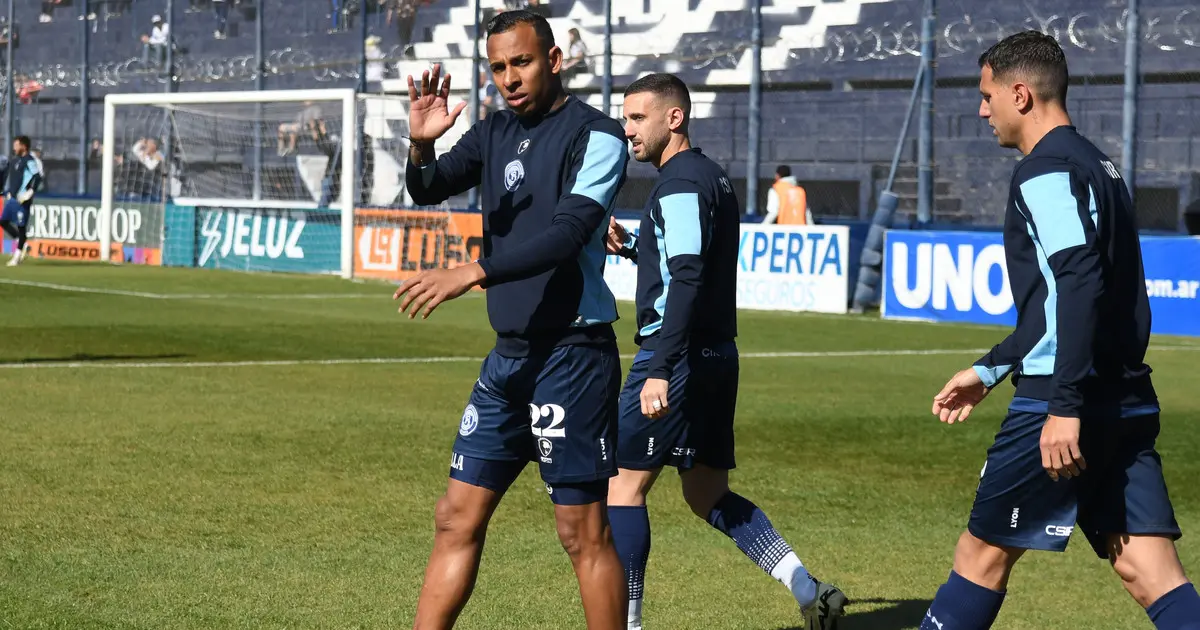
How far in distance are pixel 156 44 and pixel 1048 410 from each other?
36.9m

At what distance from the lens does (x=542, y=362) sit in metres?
4.84

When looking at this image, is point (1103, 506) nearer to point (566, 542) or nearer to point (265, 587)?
Result: point (566, 542)

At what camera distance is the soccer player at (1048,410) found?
440cm

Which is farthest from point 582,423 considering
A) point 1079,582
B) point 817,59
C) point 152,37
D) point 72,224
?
point 152,37

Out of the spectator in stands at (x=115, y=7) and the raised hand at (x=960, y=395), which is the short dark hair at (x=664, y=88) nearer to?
the raised hand at (x=960, y=395)

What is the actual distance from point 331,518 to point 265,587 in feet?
4.69

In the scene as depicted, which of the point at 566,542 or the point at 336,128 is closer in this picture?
the point at 566,542

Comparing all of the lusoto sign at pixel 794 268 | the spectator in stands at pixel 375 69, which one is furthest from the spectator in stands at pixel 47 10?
the lusoto sign at pixel 794 268

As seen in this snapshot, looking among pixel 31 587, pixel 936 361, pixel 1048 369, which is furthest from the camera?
pixel 936 361

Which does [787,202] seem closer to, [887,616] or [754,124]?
[754,124]

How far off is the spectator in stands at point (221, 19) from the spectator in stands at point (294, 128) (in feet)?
28.6

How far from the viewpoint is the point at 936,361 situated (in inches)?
626

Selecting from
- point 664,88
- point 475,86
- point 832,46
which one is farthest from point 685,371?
point 832,46

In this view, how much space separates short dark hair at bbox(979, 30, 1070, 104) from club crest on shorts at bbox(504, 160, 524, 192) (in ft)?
4.29
